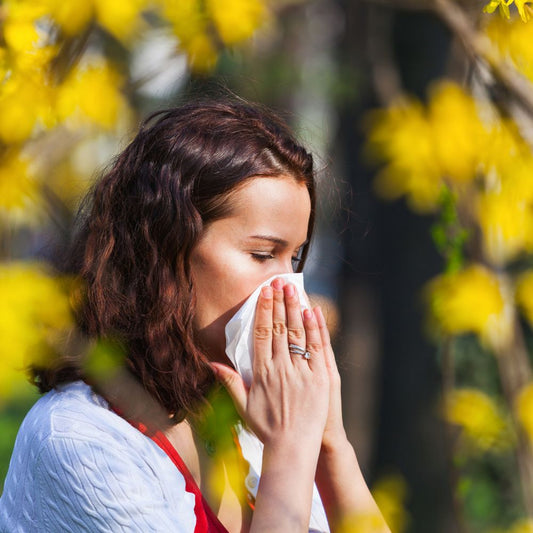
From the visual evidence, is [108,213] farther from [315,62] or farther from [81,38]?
[315,62]

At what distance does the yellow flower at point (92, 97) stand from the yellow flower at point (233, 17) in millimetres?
366

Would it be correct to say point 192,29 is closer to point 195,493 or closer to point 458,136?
point 458,136

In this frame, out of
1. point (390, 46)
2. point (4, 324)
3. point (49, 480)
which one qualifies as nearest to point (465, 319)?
point (4, 324)

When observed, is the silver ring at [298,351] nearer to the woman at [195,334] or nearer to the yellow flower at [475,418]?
the woman at [195,334]

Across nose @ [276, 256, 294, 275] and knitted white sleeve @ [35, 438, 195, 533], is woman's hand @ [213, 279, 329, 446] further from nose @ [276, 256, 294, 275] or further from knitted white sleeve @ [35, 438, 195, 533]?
knitted white sleeve @ [35, 438, 195, 533]

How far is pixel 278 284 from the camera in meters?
1.90

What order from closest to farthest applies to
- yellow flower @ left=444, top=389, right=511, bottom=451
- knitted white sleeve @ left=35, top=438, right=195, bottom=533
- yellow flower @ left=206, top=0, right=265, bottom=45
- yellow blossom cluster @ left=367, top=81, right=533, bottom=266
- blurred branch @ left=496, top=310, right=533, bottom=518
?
knitted white sleeve @ left=35, top=438, right=195, bottom=533, yellow flower @ left=206, top=0, right=265, bottom=45, yellow blossom cluster @ left=367, top=81, right=533, bottom=266, blurred branch @ left=496, top=310, right=533, bottom=518, yellow flower @ left=444, top=389, right=511, bottom=451

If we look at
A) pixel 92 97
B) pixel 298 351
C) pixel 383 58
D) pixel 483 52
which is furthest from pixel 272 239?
pixel 383 58

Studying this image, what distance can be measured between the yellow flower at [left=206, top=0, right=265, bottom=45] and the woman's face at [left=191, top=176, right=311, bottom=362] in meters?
0.82

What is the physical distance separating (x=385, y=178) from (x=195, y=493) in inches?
132

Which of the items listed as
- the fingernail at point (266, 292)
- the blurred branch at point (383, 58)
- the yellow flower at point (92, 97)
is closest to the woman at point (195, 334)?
the fingernail at point (266, 292)

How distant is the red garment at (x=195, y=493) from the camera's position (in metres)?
1.75

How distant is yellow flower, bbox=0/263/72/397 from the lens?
2086 mm

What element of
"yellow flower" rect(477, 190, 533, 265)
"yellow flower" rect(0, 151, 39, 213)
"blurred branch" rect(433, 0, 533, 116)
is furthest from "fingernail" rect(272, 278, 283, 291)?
"yellow flower" rect(477, 190, 533, 265)
